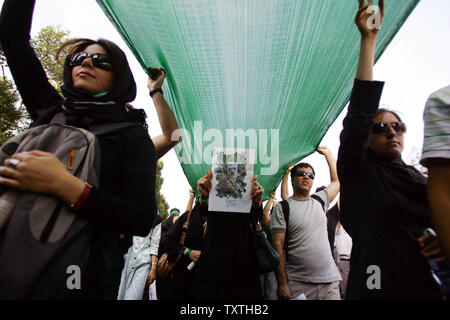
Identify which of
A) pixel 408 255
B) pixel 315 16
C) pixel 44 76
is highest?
pixel 315 16

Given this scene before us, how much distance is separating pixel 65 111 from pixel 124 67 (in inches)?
13.9

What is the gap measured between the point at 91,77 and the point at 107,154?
0.42 meters

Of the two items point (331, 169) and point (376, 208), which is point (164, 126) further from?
point (331, 169)

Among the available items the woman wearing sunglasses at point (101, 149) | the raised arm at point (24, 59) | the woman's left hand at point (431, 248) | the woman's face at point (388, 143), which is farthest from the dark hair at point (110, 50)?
the woman's left hand at point (431, 248)

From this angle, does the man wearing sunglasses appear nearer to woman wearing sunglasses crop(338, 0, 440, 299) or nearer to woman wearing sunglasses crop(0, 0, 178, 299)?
woman wearing sunglasses crop(338, 0, 440, 299)

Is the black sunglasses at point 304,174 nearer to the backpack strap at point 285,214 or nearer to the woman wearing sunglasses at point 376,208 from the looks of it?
the backpack strap at point 285,214

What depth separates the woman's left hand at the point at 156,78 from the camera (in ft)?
5.28

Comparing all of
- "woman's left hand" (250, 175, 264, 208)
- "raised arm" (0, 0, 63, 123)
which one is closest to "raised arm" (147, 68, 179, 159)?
"raised arm" (0, 0, 63, 123)

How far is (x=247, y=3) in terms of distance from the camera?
139 centimetres

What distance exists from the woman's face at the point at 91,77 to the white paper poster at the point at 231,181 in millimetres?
1037

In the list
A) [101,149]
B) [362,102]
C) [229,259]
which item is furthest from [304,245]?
[101,149]
